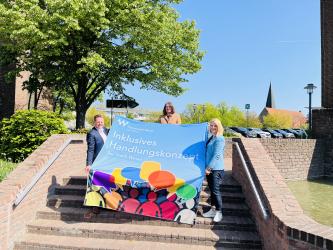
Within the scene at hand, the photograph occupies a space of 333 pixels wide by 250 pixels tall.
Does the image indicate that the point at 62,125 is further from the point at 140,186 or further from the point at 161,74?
the point at 161,74

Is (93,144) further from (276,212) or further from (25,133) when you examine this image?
(25,133)

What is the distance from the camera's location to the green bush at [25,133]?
35.0 ft

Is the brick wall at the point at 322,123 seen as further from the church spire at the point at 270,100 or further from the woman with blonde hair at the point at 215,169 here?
the church spire at the point at 270,100

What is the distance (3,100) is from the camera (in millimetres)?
25453

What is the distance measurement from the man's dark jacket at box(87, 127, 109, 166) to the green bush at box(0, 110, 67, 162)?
4038mm

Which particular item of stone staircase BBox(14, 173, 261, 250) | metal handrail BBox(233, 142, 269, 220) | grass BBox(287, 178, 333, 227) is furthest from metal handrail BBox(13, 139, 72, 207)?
grass BBox(287, 178, 333, 227)

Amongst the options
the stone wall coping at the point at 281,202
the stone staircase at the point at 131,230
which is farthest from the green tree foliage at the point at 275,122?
the stone staircase at the point at 131,230

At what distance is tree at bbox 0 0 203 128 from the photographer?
16969 millimetres

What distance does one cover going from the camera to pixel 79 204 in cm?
733

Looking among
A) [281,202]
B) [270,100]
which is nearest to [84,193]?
[281,202]

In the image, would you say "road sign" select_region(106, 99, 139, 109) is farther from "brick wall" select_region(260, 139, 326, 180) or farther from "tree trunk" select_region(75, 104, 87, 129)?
"brick wall" select_region(260, 139, 326, 180)

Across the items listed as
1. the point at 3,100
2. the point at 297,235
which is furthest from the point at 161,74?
the point at 297,235

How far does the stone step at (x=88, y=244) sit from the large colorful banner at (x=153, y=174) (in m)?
0.65

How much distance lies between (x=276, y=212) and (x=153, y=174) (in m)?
2.45
